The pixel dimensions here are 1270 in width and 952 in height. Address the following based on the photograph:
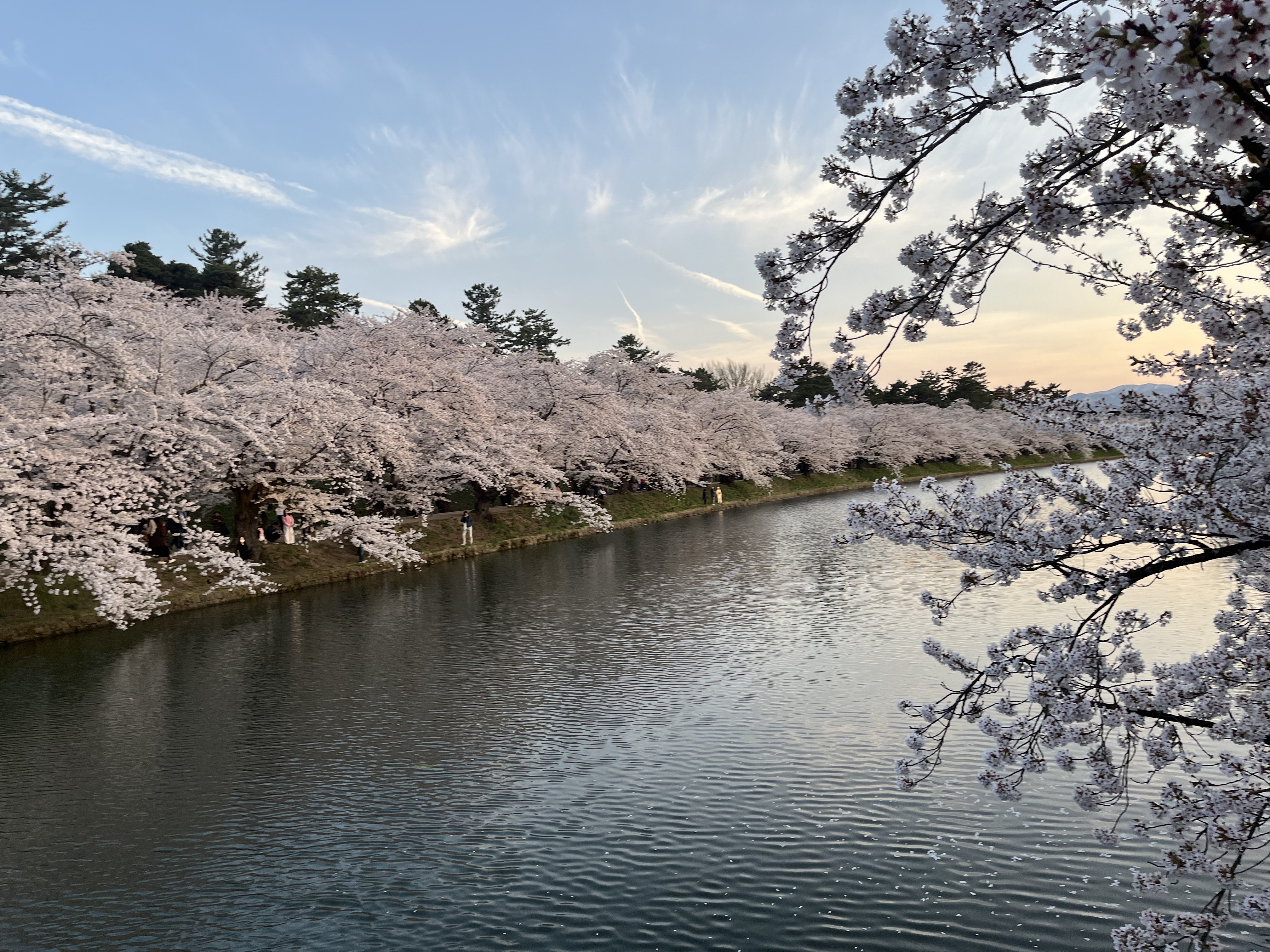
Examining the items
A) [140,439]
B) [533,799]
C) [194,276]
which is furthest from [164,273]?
[533,799]

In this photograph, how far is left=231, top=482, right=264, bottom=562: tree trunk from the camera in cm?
2489

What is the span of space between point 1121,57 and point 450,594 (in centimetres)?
2180

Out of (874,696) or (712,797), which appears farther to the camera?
(874,696)

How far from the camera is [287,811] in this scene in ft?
29.3

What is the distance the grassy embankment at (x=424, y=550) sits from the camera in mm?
19141

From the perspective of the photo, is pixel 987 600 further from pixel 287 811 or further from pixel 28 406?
pixel 28 406

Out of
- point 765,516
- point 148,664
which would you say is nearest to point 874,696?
point 148,664

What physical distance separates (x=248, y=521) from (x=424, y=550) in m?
6.46

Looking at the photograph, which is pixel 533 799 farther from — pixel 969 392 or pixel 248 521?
pixel 969 392

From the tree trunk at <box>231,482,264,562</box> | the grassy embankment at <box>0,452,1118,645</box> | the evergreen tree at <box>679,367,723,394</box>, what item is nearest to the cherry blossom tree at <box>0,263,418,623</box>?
the tree trunk at <box>231,482,264,562</box>

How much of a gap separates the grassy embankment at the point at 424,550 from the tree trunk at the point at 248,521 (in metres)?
0.59

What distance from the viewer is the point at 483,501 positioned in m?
35.7

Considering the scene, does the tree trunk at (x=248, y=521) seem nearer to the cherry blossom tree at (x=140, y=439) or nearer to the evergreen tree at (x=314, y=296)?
the cherry blossom tree at (x=140, y=439)

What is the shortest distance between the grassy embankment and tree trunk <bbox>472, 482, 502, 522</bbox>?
0.82 ft
